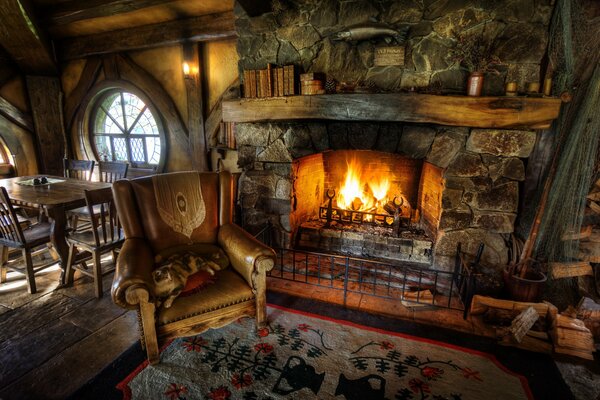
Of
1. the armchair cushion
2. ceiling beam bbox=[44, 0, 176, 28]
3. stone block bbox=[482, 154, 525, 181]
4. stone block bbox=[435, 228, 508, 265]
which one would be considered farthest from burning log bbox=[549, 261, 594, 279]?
ceiling beam bbox=[44, 0, 176, 28]

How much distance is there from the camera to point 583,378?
6.08 ft

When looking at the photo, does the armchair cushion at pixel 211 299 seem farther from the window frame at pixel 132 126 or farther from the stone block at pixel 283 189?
the window frame at pixel 132 126

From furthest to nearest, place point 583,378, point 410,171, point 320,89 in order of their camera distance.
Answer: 1. point 410,171
2. point 320,89
3. point 583,378

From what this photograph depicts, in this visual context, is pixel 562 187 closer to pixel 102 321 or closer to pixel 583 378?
pixel 583 378

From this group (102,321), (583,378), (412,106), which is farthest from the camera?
(412,106)

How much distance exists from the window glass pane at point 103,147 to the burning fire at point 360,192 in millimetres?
4381

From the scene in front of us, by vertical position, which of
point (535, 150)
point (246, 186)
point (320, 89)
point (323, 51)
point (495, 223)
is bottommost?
point (495, 223)

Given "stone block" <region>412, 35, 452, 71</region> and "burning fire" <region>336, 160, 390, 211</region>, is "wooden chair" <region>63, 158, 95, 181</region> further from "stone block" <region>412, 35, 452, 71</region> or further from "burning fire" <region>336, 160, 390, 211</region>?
"stone block" <region>412, 35, 452, 71</region>

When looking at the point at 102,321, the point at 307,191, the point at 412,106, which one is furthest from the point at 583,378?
the point at 102,321

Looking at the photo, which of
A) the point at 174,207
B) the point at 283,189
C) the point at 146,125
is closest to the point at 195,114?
the point at 146,125

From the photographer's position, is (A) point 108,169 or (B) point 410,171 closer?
(B) point 410,171

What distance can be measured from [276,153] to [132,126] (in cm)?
327

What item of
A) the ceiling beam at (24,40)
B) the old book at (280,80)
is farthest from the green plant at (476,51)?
the ceiling beam at (24,40)

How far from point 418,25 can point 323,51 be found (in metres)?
0.87
